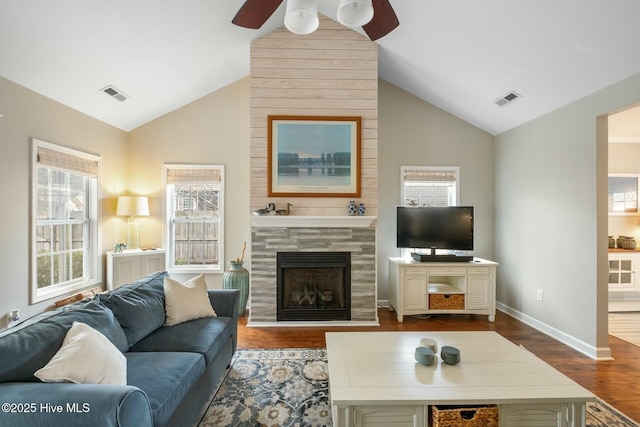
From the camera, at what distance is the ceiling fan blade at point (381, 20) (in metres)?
1.98

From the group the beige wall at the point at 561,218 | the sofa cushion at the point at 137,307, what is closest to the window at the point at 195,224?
the sofa cushion at the point at 137,307

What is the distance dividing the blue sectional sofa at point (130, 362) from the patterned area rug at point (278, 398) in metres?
0.17

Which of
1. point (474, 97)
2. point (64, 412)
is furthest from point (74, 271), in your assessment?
point (474, 97)

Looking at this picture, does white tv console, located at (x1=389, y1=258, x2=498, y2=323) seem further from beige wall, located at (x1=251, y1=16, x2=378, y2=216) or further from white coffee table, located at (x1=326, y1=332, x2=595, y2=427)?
white coffee table, located at (x1=326, y1=332, x2=595, y2=427)

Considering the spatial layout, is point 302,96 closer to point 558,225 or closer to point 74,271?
point 558,225

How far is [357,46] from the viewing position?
12.7 ft

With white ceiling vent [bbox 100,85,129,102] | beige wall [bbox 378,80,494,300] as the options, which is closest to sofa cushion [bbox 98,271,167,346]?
white ceiling vent [bbox 100,85,129,102]

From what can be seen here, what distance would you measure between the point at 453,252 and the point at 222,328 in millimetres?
3301

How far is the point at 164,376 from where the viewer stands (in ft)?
5.53

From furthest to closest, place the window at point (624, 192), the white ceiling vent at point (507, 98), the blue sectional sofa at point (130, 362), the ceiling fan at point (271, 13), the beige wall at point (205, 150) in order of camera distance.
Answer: the window at point (624, 192)
the beige wall at point (205, 150)
the white ceiling vent at point (507, 98)
the ceiling fan at point (271, 13)
the blue sectional sofa at point (130, 362)

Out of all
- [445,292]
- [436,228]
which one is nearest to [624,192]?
[436,228]

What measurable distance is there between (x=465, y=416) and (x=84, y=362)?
1.86 meters

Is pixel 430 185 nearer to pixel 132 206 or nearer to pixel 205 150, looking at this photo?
pixel 205 150

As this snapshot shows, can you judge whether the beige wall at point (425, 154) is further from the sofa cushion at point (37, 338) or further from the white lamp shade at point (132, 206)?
the sofa cushion at point (37, 338)
